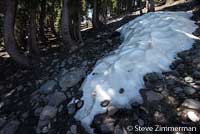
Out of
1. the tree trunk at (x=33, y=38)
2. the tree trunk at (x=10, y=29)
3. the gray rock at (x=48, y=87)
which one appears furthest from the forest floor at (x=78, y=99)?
the tree trunk at (x=33, y=38)

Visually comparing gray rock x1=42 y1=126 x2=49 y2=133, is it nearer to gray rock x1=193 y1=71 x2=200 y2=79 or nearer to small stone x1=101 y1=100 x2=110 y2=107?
small stone x1=101 y1=100 x2=110 y2=107

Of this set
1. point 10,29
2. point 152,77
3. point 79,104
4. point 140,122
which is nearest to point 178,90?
point 152,77

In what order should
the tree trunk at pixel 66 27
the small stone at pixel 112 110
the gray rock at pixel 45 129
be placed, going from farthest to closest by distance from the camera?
1. the tree trunk at pixel 66 27
2. the gray rock at pixel 45 129
3. the small stone at pixel 112 110

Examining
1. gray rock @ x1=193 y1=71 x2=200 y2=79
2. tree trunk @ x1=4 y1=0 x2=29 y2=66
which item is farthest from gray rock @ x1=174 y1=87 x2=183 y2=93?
tree trunk @ x1=4 y1=0 x2=29 y2=66

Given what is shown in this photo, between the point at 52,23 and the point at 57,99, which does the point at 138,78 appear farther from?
the point at 52,23

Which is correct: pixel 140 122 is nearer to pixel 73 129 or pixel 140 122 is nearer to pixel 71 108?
pixel 73 129

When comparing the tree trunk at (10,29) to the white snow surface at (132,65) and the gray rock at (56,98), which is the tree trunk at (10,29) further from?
the white snow surface at (132,65)

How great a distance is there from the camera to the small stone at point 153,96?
239 inches

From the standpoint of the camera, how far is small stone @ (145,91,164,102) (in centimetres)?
607

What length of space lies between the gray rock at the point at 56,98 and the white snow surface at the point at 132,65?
619 millimetres

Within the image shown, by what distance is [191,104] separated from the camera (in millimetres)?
5719

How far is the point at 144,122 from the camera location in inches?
223

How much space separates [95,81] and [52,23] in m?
16.4

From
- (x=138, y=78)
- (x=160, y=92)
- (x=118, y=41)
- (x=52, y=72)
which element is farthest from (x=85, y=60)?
(x=160, y=92)
